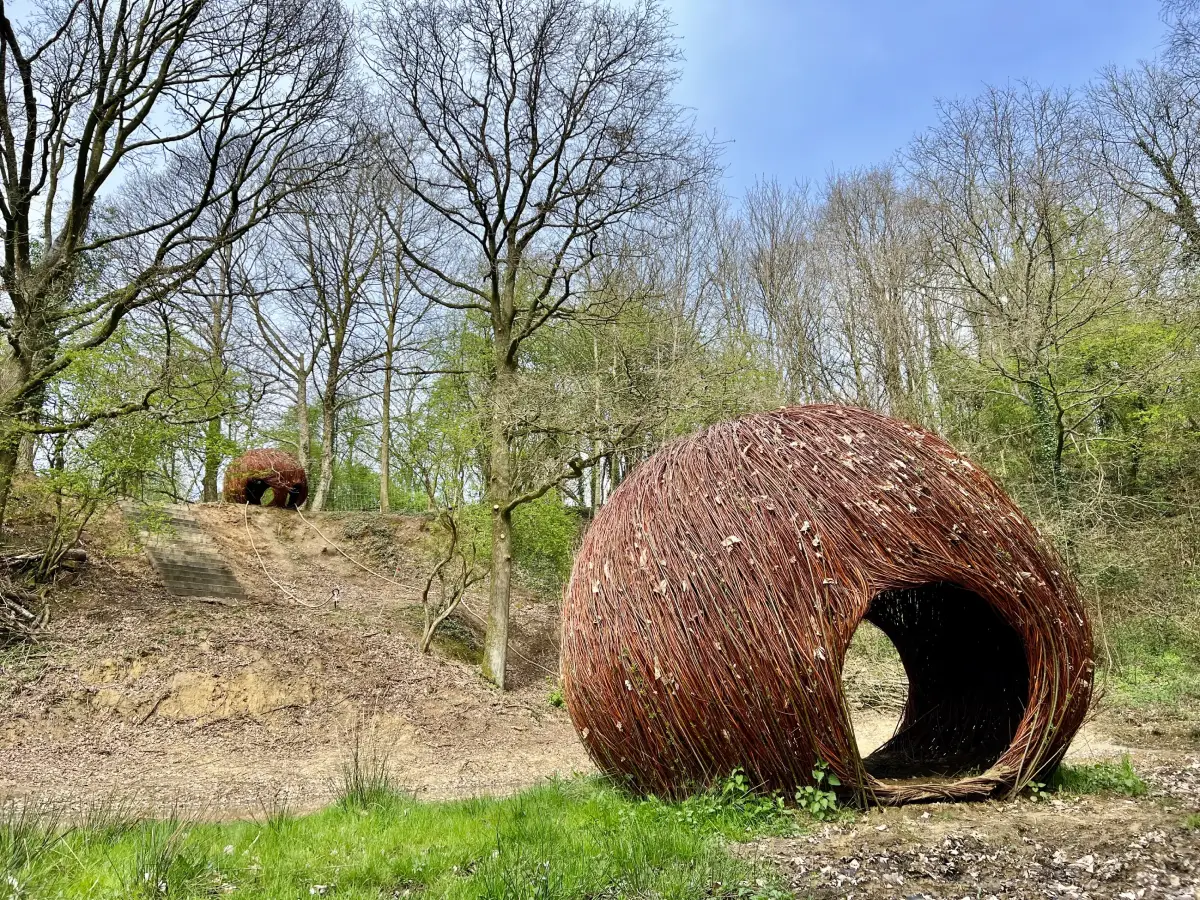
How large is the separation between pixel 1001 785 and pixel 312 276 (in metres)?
22.9

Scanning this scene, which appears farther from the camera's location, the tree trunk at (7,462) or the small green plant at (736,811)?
the tree trunk at (7,462)

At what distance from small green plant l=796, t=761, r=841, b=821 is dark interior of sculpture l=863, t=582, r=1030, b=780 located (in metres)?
1.32

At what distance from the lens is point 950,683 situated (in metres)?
5.91

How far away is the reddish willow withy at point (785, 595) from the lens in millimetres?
4000

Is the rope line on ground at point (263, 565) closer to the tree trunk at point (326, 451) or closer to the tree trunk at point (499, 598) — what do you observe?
the tree trunk at point (326, 451)

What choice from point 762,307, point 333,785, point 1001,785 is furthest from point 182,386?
point 762,307

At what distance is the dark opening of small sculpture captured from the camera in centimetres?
2013

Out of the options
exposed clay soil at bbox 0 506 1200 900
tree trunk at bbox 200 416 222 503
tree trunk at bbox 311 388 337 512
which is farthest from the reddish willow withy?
tree trunk at bbox 311 388 337 512

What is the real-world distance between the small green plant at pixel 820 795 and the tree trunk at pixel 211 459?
11072 millimetres

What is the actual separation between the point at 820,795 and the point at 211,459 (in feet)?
52.0

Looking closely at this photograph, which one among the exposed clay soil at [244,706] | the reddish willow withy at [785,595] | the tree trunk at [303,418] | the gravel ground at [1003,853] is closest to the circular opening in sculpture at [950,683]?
the reddish willow withy at [785,595]

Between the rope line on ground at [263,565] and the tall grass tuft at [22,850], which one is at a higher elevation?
the rope line on ground at [263,565]

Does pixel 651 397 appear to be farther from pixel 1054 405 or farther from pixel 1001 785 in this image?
pixel 1001 785

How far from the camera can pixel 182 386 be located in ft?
36.9
